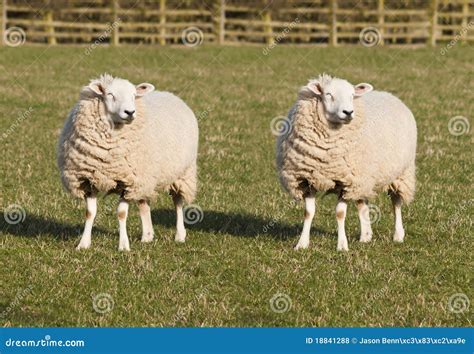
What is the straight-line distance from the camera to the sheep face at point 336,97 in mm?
8617

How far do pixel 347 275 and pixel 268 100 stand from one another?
535 inches

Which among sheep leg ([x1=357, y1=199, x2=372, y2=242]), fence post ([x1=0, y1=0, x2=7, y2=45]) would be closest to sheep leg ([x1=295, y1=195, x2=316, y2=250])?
sheep leg ([x1=357, y1=199, x2=372, y2=242])

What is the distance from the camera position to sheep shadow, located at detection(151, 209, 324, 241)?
9.73 metres

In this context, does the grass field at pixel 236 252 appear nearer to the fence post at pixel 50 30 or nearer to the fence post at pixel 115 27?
the fence post at pixel 115 27

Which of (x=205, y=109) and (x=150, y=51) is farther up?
(x=150, y=51)

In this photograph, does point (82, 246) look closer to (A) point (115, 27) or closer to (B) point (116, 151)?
(B) point (116, 151)

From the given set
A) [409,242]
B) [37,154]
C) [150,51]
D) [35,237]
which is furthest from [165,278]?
[150,51]

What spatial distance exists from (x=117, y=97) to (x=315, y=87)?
1788 mm

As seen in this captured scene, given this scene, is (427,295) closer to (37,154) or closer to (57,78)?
(37,154)

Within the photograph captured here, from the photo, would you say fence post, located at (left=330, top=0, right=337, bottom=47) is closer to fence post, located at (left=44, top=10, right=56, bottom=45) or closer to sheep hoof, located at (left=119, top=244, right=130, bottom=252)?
fence post, located at (left=44, top=10, right=56, bottom=45)

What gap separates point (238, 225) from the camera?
10.1m

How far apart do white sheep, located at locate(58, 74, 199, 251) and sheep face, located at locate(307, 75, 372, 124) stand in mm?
1547

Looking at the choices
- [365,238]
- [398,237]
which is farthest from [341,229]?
[398,237]

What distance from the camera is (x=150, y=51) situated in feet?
100
